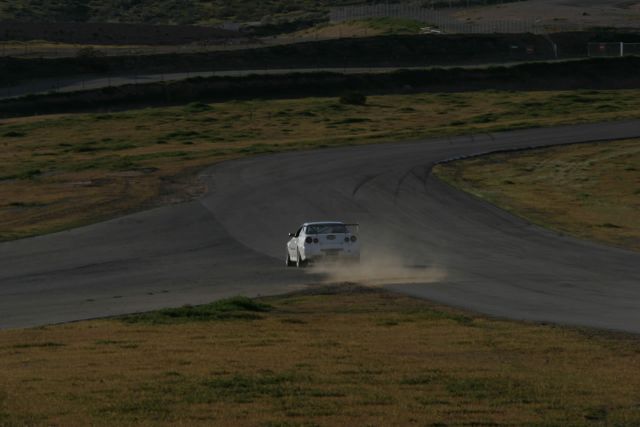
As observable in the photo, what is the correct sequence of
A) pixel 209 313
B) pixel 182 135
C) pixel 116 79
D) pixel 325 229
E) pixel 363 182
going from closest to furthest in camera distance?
1. pixel 209 313
2. pixel 325 229
3. pixel 363 182
4. pixel 182 135
5. pixel 116 79

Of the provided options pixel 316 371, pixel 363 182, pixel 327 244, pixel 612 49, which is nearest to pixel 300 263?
pixel 327 244

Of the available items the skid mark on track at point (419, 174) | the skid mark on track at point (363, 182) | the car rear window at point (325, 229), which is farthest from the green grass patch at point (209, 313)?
the skid mark on track at point (419, 174)

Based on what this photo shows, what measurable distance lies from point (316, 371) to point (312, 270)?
68.5 feet

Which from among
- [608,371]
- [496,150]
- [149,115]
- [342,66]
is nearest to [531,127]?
[496,150]

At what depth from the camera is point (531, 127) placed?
314ft

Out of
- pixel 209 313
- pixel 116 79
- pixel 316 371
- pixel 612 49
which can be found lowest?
pixel 612 49

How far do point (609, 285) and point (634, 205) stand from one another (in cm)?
2496

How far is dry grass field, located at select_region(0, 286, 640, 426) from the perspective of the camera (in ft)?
61.9

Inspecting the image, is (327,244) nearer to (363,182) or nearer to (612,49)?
(363,182)

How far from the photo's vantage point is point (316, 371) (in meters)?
22.7

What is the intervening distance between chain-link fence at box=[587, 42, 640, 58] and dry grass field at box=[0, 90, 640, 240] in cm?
1835

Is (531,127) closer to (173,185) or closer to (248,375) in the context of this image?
(173,185)

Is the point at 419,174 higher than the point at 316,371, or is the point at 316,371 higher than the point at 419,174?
the point at 316,371

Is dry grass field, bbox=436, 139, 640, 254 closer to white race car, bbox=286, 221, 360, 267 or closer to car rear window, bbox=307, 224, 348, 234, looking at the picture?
white race car, bbox=286, 221, 360, 267
